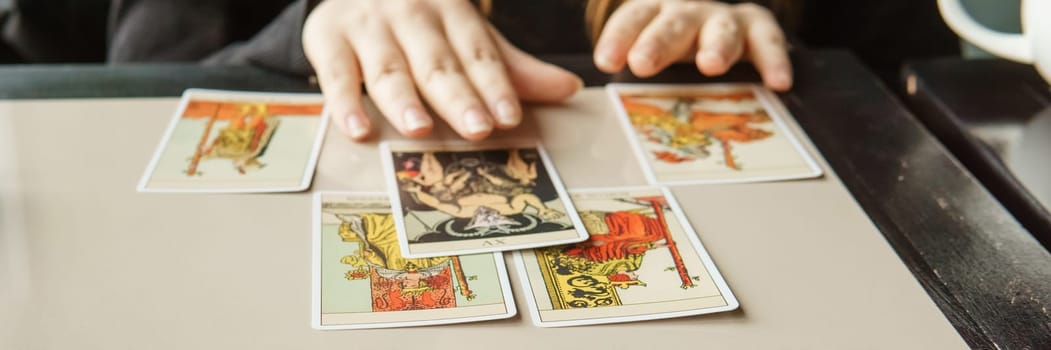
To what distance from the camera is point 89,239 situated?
20.4 inches

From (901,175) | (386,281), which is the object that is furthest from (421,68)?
(901,175)

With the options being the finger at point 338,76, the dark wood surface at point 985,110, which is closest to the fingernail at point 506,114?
the finger at point 338,76

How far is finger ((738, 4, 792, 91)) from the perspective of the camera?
2.50 ft

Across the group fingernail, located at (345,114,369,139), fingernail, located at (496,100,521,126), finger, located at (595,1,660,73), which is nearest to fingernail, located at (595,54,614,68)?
finger, located at (595,1,660,73)

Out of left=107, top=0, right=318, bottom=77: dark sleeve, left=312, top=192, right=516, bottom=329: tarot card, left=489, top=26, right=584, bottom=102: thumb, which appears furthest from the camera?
left=107, top=0, right=318, bottom=77: dark sleeve

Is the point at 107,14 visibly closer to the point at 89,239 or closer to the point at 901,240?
the point at 89,239

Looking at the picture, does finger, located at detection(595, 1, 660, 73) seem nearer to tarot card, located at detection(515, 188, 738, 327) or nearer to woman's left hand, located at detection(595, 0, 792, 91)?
woman's left hand, located at detection(595, 0, 792, 91)

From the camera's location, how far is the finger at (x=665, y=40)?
2.42 feet

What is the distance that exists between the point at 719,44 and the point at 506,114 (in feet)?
0.73

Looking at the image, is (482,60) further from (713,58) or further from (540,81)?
(713,58)

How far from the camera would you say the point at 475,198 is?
0.58 meters

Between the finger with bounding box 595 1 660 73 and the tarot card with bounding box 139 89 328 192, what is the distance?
9.6 inches

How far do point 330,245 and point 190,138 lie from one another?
0.64ft

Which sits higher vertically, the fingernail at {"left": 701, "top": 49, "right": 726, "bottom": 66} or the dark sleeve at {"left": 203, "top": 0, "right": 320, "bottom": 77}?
the dark sleeve at {"left": 203, "top": 0, "right": 320, "bottom": 77}
